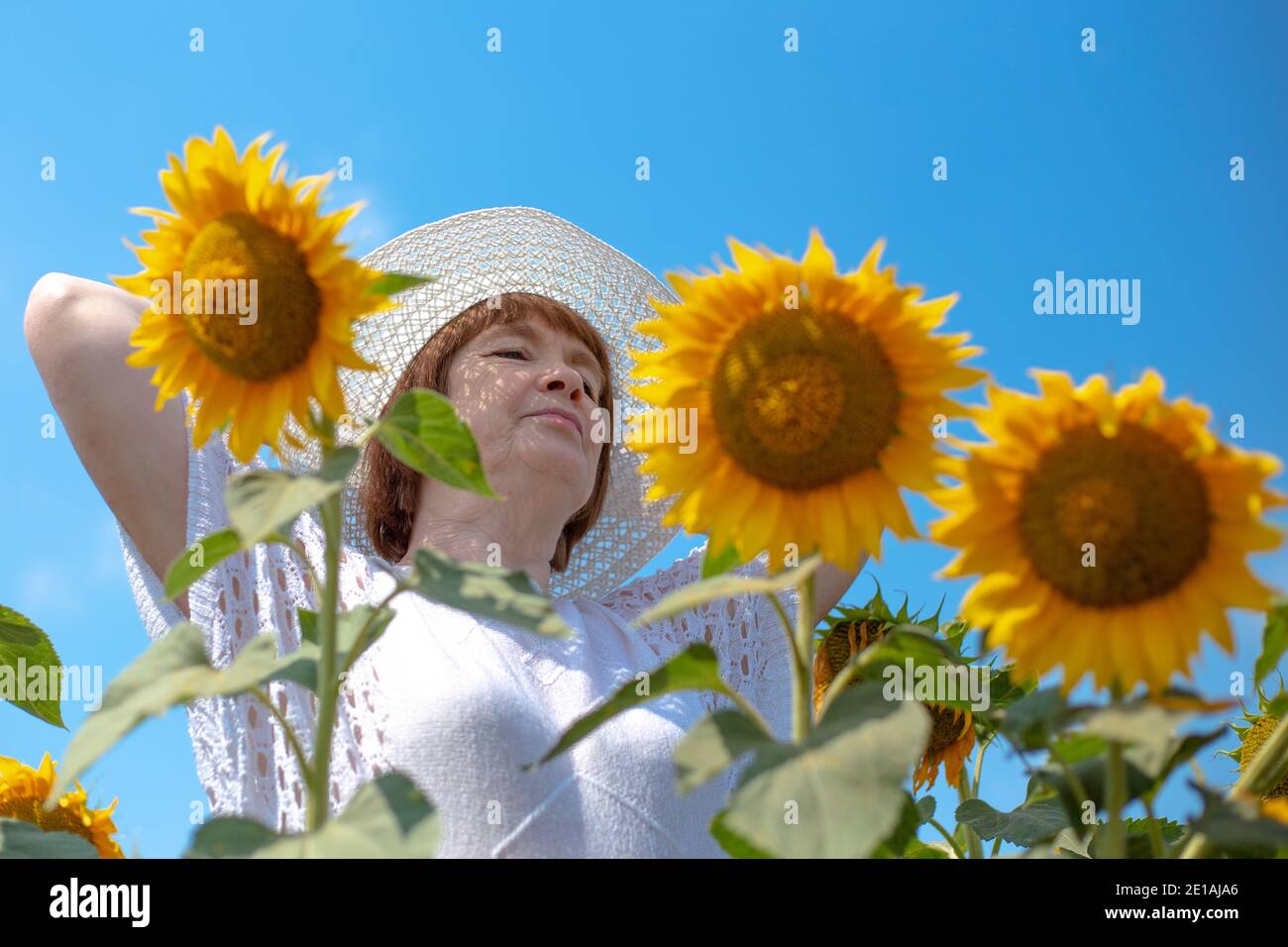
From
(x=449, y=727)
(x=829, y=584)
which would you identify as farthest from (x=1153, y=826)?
(x=829, y=584)

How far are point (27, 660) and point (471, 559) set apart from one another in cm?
121

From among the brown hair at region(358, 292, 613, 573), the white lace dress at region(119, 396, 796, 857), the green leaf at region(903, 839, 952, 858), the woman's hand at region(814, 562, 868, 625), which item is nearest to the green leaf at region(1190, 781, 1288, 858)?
the green leaf at region(903, 839, 952, 858)

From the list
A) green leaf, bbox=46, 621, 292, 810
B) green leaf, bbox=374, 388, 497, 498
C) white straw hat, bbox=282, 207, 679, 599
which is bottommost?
green leaf, bbox=46, 621, 292, 810

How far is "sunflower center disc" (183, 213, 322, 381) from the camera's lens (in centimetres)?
73

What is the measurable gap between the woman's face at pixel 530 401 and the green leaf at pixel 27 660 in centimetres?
108

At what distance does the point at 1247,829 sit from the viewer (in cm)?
52

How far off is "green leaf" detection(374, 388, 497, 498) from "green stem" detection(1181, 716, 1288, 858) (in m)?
0.43

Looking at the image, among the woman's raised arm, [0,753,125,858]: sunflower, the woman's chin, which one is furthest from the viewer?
the woman's chin

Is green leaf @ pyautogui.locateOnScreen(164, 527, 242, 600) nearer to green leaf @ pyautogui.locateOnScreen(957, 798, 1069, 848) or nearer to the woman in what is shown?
green leaf @ pyautogui.locateOnScreen(957, 798, 1069, 848)

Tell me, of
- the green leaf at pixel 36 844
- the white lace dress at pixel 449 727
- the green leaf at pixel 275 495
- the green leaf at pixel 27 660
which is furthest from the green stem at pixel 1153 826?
the white lace dress at pixel 449 727

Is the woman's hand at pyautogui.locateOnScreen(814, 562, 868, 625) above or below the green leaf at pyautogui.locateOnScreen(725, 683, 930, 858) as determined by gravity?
above
